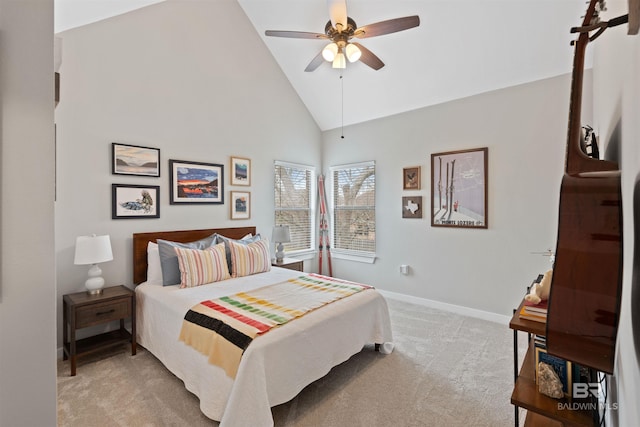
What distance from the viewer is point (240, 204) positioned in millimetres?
4254

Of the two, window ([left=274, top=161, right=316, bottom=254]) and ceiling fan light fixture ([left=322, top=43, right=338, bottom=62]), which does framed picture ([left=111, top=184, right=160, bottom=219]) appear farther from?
ceiling fan light fixture ([left=322, top=43, right=338, bottom=62])

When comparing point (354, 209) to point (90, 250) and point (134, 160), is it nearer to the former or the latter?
point (134, 160)

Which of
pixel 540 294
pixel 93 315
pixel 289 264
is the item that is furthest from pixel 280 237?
pixel 540 294

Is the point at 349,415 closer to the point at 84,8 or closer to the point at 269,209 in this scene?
the point at 269,209

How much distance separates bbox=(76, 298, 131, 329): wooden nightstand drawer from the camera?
252cm

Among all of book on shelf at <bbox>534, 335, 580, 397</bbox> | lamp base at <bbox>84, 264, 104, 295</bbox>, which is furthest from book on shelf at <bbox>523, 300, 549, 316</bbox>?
lamp base at <bbox>84, 264, 104, 295</bbox>

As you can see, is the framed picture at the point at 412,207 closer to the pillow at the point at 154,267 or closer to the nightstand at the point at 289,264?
the nightstand at the point at 289,264

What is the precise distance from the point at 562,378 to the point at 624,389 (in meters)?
0.51

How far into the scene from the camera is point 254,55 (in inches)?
171

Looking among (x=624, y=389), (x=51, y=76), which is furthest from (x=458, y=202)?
(x=51, y=76)

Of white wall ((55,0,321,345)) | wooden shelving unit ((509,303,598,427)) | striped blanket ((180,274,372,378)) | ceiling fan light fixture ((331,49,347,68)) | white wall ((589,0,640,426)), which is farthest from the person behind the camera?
white wall ((55,0,321,345))

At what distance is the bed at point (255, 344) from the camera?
69.1 inches

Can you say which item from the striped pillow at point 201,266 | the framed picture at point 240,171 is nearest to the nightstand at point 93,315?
the striped pillow at point 201,266

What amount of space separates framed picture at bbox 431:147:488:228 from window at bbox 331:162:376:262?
1.03m
